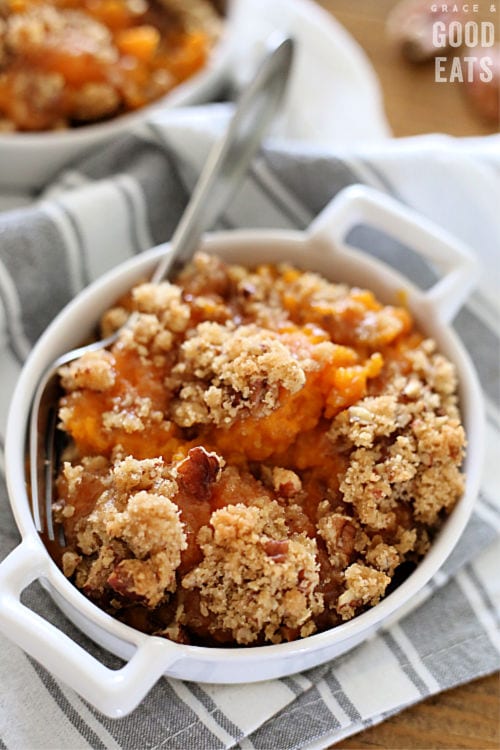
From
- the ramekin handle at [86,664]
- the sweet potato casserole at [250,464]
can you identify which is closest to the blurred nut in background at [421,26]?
the sweet potato casserole at [250,464]

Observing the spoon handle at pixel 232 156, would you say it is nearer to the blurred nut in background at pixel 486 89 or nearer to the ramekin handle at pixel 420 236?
the ramekin handle at pixel 420 236

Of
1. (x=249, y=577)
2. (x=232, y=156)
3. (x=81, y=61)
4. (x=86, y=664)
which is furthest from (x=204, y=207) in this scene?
(x=86, y=664)

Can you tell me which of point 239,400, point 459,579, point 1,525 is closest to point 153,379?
point 239,400

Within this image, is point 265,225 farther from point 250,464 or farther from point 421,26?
point 421,26

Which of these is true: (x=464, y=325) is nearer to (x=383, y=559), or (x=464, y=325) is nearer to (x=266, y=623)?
(x=383, y=559)

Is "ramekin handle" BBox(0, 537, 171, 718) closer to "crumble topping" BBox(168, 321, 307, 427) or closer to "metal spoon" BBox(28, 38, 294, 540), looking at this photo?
"metal spoon" BBox(28, 38, 294, 540)

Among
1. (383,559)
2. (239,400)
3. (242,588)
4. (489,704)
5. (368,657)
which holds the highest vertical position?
(239,400)
